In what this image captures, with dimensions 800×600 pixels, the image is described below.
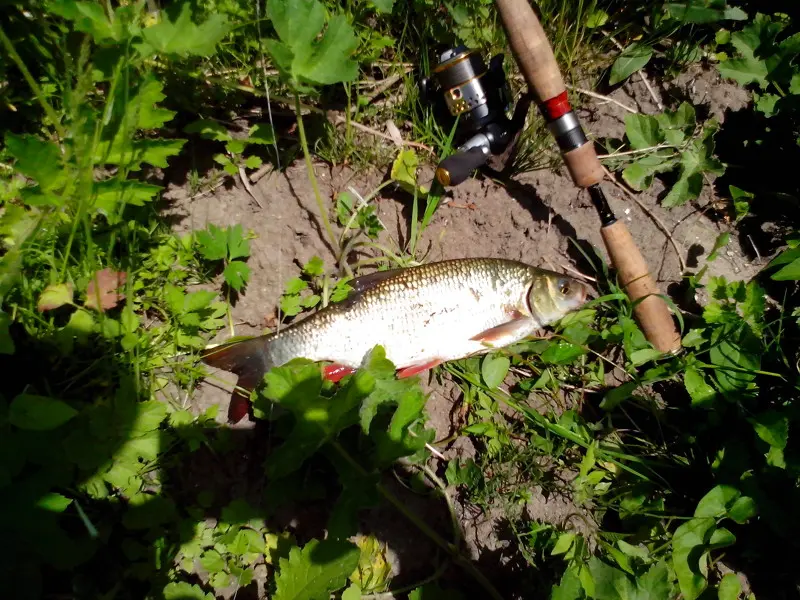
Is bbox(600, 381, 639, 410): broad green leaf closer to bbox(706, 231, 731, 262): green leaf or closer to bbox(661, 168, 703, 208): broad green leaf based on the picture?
bbox(706, 231, 731, 262): green leaf

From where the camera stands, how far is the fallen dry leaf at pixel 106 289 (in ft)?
7.79

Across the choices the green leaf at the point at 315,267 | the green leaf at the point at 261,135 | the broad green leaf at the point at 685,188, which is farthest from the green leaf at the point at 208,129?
the broad green leaf at the point at 685,188

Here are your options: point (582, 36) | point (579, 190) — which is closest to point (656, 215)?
point (579, 190)

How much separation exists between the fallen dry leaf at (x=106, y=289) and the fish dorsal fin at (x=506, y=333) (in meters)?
1.92

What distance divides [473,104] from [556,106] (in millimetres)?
495

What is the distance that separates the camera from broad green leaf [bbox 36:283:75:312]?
227 cm

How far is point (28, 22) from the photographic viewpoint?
97.9 inches

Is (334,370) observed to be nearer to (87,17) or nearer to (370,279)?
(370,279)

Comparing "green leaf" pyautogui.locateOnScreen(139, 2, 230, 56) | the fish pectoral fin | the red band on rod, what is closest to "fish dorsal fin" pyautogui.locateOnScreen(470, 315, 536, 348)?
the fish pectoral fin

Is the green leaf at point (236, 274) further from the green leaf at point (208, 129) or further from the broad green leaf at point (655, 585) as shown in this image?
the broad green leaf at point (655, 585)

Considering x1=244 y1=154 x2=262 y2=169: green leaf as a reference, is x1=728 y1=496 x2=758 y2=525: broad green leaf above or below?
below

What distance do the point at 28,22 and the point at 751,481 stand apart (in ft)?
14.7

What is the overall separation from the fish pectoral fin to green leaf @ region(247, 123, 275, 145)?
1.69 metres

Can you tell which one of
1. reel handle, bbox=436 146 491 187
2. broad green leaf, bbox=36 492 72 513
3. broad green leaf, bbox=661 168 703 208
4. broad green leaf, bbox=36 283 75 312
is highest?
reel handle, bbox=436 146 491 187
